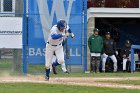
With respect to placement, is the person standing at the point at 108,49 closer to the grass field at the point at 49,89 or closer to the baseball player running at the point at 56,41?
the baseball player running at the point at 56,41

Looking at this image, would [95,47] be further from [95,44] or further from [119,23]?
[119,23]

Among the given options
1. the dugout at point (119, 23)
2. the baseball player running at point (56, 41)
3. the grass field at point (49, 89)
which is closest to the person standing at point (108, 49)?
the dugout at point (119, 23)

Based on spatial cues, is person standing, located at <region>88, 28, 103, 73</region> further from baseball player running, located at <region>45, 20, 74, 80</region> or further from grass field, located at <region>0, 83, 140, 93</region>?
grass field, located at <region>0, 83, 140, 93</region>

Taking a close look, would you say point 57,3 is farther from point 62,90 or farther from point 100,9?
point 62,90

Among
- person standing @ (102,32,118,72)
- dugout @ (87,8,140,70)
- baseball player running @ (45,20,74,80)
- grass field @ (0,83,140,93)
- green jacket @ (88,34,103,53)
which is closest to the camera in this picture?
grass field @ (0,83,140,93)

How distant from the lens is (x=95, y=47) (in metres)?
20.6

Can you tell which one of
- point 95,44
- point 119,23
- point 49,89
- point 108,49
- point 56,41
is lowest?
point 108,49

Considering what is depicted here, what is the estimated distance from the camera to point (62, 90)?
41.1ft

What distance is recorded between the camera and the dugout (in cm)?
2305

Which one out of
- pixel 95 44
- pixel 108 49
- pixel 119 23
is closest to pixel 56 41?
pixel 95 44

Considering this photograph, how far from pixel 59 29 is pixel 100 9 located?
26.2 feet

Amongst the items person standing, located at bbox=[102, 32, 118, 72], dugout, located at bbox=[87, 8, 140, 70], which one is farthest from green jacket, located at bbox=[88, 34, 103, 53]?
dugout, located at bbox=[87, 8, 140, 70]

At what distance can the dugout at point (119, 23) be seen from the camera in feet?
75.6

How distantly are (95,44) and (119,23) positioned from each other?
5.77 meters
